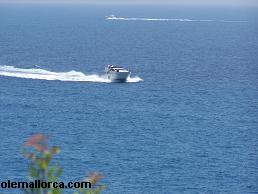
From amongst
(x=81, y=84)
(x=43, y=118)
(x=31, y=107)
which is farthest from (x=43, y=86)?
(x=43, y=118)

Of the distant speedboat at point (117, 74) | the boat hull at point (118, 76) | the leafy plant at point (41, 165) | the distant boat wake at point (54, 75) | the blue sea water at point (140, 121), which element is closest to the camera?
the leafy plant at point (41, 165)

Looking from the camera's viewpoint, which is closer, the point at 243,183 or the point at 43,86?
the point at 243,183

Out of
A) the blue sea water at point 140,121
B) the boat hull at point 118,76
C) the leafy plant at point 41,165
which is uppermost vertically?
the boat hull at point 118,76

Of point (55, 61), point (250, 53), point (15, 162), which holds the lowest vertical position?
point (15, 162)

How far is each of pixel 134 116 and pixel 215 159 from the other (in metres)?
22.7

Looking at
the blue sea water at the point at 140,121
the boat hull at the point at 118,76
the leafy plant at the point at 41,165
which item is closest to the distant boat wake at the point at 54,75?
the blue sea water at the point at 140,121

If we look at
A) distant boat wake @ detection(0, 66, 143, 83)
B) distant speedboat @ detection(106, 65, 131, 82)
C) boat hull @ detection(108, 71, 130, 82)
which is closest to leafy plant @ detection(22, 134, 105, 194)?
distant speedboat @ detection(106, 65, 131, 82)

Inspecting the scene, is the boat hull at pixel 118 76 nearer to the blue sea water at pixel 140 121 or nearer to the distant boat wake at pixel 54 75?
the distant boat wake at pixel 54 75

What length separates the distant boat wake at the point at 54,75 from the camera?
4641 inches

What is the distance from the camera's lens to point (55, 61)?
148 metres

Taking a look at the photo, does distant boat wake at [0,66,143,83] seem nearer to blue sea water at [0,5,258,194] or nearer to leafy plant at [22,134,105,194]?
blue sea water at [0,5,258,194]

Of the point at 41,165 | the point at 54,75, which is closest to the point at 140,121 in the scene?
the point at 54,75

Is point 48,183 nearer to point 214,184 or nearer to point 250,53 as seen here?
point 214,184

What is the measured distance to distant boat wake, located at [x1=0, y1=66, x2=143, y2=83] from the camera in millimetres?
117875
